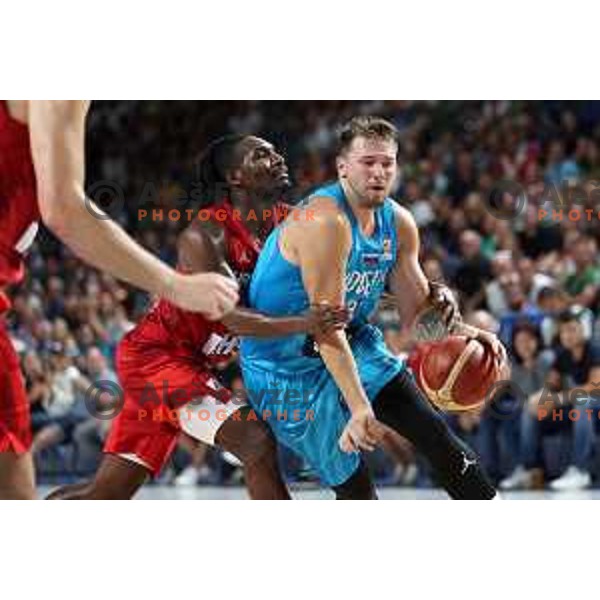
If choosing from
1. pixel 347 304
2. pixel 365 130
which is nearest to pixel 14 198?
pixel 347 304

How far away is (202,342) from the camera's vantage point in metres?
5.53

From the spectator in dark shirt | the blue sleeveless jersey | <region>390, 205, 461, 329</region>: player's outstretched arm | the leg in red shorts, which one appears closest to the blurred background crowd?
the spectator in dark shirt

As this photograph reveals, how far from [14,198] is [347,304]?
5.40ft

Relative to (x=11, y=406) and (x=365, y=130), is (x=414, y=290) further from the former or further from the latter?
(x=11, y=406)

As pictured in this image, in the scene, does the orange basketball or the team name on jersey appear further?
the orange basketball

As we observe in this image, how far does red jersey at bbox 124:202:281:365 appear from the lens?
17.8 ft

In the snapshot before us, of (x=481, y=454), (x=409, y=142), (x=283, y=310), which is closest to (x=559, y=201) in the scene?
(x=409, y=142)

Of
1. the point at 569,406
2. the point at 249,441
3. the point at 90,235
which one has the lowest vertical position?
the point at 569,406

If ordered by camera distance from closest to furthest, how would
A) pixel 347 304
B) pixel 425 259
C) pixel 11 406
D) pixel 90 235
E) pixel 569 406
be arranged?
pixel 90 235 < pixel 11 406 < pixel 347 304 < pixel 425 259 < pixel 569 406

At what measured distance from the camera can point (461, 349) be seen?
5.39m

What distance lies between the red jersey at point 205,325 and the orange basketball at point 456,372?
2.49 feet

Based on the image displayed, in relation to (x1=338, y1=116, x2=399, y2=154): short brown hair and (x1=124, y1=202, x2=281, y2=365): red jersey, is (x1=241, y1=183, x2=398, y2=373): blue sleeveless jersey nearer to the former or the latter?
(x1=124, y1=202, x2=281, y2=365): red jersey

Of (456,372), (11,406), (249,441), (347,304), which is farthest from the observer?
(456,372)
